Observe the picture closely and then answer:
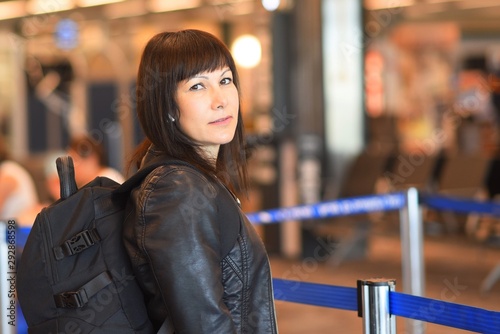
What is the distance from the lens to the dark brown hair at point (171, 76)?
1955 millimetres

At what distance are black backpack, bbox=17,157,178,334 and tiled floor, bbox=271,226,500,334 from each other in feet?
9.91

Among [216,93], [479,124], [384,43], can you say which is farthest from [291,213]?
[384,43]

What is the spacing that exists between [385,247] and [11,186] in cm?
422

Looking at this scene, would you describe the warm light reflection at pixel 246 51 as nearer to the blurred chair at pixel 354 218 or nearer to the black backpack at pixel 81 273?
the blurred chair at pixel 354 218

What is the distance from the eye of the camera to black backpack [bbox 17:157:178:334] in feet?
6.17

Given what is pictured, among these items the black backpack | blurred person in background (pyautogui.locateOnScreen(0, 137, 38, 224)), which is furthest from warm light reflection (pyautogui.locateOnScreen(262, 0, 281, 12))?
Answer: the black backpack

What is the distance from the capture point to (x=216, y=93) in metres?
2.00

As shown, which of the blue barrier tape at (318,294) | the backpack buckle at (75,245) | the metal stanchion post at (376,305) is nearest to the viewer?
the backpack buckle at (75,245)

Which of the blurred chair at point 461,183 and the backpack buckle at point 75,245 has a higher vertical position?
the backpack buckle at point 75,245

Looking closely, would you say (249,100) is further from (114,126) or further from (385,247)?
(385,247)

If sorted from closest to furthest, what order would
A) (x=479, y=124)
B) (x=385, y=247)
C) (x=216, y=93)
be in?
1. (x=216, y=93)
2. (x=385, y=247)
3. (x=479, y=124)

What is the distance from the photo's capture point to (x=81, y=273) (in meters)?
1.89

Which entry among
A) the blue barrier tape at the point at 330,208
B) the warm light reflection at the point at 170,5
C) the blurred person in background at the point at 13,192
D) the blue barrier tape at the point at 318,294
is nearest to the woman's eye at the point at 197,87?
the blue barrier tape at the point at 318,294

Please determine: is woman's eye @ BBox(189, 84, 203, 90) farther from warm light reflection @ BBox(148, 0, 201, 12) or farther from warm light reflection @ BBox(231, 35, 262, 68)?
warm light reflection @ BBox(231, 35, 262, 68)
